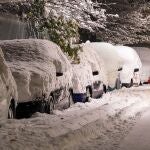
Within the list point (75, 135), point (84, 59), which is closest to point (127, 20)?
point (84, 59)

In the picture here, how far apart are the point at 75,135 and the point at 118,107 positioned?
617 centimetres

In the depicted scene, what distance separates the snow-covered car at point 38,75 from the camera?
11.6 m

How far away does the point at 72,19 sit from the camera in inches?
774

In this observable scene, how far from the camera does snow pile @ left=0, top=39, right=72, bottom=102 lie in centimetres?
1154

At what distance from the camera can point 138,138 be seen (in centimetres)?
970

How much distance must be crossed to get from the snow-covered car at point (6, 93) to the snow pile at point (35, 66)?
44.9 inches

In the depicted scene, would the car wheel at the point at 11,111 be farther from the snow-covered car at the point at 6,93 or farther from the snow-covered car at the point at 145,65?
the snow-covered car at the point at 145,65

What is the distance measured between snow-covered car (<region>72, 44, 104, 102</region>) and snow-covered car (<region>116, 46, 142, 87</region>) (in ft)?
18.4

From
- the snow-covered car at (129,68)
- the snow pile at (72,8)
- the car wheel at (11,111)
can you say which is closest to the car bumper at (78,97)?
the snow pile at (72,8)

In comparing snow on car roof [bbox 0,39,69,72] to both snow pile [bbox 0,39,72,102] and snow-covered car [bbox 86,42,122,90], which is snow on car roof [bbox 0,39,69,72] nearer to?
snow pile [bbox 0,39,72,102]

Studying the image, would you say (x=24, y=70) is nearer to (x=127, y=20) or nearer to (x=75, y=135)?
(x=75, y=135)

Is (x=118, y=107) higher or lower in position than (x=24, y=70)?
lower

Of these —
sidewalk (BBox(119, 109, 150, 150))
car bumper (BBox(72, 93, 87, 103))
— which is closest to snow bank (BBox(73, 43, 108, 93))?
car bumper (BBox(72, 93, 87, 103))

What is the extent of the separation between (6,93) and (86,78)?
7.01 m
